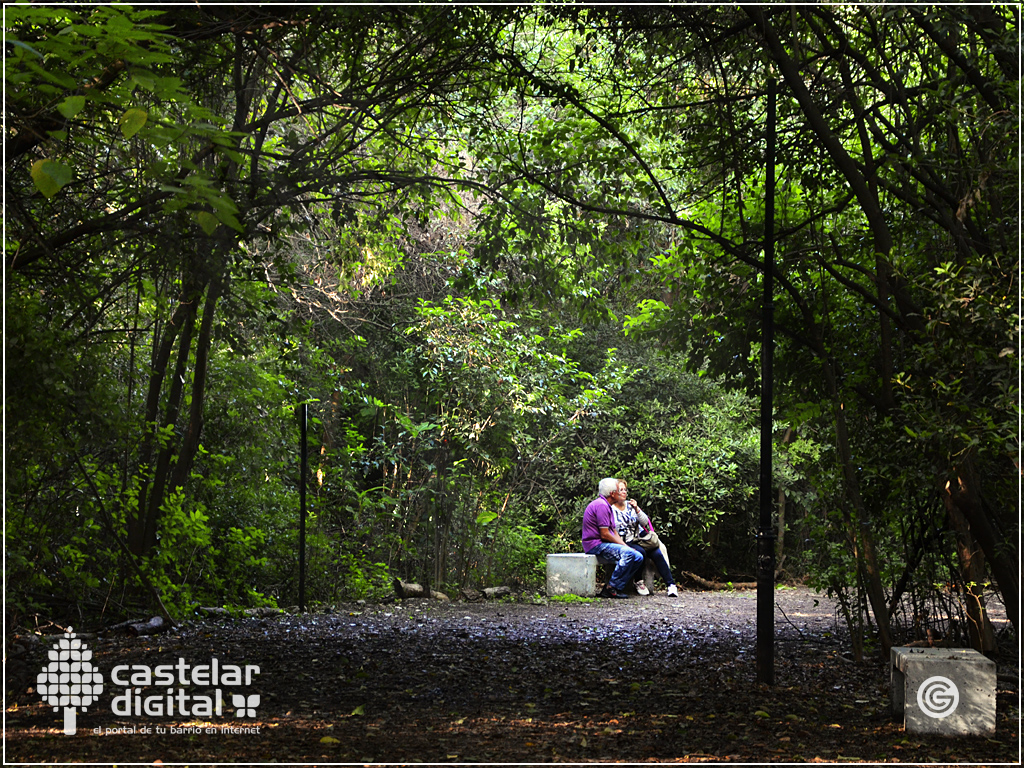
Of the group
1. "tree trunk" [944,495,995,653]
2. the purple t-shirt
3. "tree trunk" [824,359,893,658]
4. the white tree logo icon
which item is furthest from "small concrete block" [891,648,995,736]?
the purple t-shirt

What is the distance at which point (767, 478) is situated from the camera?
228 inches

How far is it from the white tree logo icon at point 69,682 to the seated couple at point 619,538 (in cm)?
788

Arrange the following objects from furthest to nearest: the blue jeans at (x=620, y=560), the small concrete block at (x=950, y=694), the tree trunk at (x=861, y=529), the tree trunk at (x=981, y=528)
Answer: the blue jeans at (x=620, y=560)
the tree trunk at (x=861, y=529)
the tree trunk at (x=981, y=528)
the small concrete block at (x=950, y=694)

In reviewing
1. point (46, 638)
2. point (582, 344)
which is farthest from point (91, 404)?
point (582, 344)

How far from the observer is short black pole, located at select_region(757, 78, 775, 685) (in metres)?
5.77

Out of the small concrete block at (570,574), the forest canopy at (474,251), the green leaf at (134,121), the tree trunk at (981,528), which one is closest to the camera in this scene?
the green leaf at (134,121)

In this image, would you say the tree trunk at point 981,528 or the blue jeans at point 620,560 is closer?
the tree trunk at point 981,528

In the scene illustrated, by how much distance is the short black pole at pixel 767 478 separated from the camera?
5.77 m

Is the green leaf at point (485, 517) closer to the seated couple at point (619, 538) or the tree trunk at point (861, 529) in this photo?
the seated couple at point (619, 538)

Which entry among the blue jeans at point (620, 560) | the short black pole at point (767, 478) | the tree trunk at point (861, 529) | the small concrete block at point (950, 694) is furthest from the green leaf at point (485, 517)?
the small concrete block at point (950, 694)

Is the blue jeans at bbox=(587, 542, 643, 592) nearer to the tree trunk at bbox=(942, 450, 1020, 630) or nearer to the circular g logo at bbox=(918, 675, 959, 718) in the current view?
the tree trunk at bbox=(942, 450, 1020, 630)

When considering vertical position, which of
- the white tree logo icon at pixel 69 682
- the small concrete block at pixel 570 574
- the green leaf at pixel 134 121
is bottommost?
the small concrete block at pixel 570 574

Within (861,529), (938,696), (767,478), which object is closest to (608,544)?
(861,529)

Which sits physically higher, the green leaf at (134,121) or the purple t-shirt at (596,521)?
the green leaf at (134,121)
